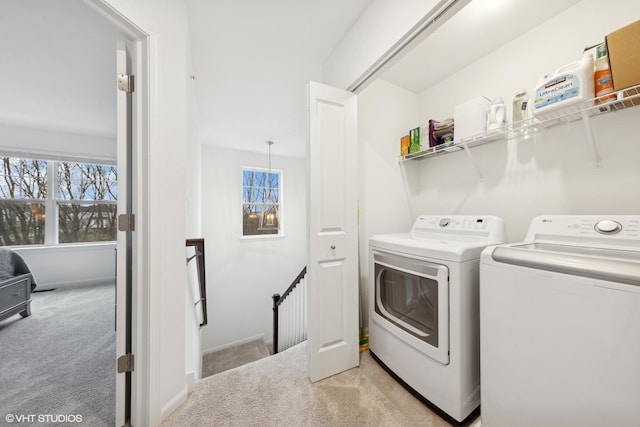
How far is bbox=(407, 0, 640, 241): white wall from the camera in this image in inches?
45.7

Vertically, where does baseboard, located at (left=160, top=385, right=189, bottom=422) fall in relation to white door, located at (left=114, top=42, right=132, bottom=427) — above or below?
below

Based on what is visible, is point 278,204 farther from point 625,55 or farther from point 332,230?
point 625,55

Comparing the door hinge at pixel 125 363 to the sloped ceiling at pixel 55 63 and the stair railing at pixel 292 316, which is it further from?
the sloped ceiling at pixel 55 63

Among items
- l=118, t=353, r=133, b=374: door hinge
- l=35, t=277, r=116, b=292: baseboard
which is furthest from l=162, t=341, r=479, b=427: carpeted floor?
l=35, t=277, r=116, b=292: baseboard

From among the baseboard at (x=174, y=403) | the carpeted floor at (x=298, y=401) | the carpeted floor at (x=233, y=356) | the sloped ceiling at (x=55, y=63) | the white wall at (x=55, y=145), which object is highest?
the sloped ceiling at (x=55, y=63)

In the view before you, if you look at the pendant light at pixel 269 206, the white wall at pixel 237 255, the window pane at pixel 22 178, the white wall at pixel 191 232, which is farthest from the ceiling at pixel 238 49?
the pendant light at pixel 269 206

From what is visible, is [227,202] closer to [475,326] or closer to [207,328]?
[207,328]

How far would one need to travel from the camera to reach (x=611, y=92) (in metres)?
1.01

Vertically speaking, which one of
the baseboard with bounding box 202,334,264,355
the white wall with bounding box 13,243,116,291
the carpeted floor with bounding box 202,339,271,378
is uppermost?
the white wall with bounding box 13,243,116,291

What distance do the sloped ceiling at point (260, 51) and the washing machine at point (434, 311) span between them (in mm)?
1556

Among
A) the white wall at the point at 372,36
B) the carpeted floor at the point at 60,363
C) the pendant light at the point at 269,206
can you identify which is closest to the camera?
the white wall at the point at 372,36

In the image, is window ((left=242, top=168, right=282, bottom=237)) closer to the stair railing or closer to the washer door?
the stair railing

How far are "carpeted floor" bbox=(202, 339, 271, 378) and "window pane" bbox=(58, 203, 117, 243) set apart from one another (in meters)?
2.75

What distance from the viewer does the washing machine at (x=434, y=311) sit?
1.12 m
